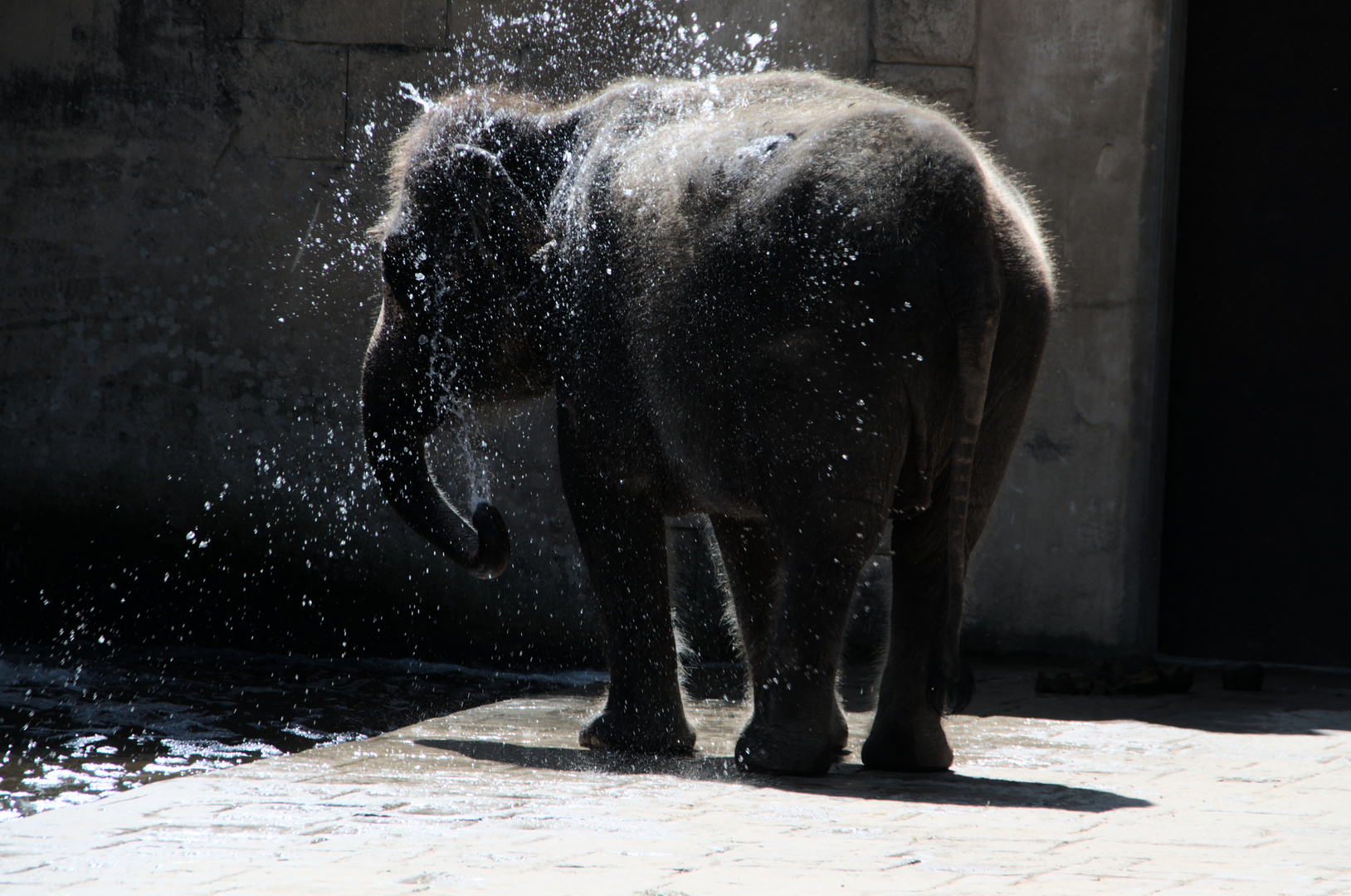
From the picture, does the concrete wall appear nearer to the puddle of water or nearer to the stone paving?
the puddle of water

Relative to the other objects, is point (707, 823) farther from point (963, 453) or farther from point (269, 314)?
point (269, 314)

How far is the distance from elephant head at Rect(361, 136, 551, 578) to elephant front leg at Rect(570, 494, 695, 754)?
383mm

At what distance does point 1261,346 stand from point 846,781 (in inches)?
147

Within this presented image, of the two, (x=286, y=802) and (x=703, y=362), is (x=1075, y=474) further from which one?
(x=286, y=802)

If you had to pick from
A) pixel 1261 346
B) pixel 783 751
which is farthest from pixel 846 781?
pixel 1261 346

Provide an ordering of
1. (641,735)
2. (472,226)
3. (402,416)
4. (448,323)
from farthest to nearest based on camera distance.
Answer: (402,416)
(448,323)
(472,226)
(641,735)

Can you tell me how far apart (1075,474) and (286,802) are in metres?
4.27

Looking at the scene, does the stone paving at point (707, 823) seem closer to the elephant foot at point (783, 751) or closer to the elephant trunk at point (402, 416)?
the elephant foot at point (783, 751)

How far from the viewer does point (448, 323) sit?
509 centimetres

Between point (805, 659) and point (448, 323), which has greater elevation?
point (448, 323)

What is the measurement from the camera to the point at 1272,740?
16.0 feet

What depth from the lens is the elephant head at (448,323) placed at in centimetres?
498

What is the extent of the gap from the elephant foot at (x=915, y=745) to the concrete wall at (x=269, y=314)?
2862 mm

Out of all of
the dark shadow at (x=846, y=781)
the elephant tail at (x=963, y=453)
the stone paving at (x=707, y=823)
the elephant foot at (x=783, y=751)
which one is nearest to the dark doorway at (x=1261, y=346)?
the stone paving at (x=707, y=823)
